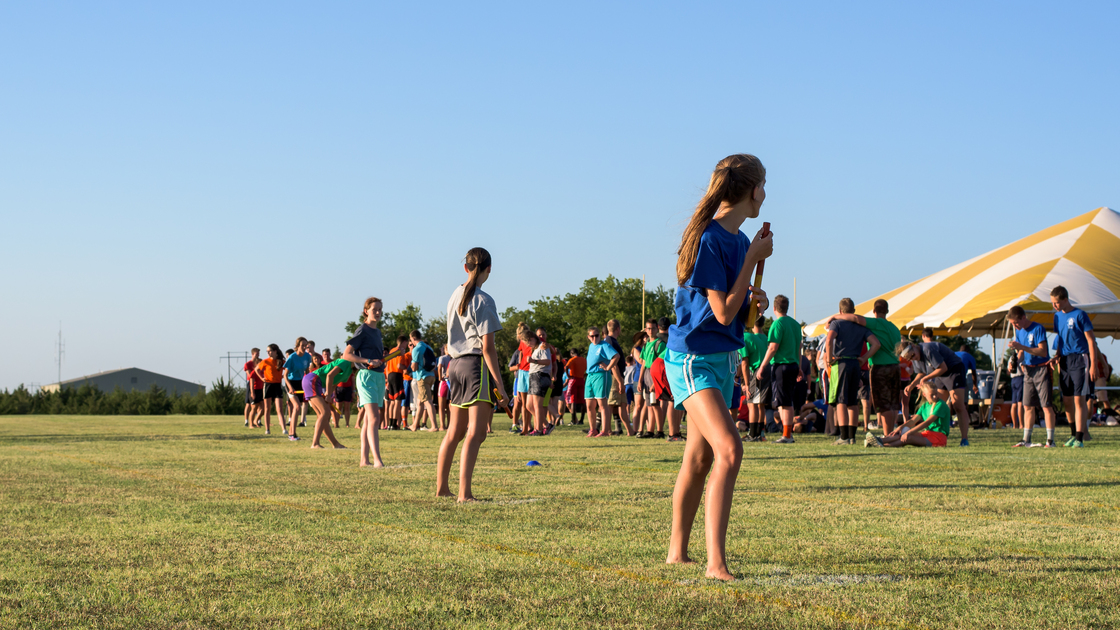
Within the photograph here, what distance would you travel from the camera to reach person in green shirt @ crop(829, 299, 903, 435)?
13844 mm

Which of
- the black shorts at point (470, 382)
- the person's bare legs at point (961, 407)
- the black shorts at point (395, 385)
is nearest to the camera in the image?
the black shorts at point (470, 382)

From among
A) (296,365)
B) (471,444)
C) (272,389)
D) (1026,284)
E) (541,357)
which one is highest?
(1026,284)

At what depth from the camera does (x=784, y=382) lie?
14539 millimetres

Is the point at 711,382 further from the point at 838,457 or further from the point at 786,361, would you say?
the point at 786,361

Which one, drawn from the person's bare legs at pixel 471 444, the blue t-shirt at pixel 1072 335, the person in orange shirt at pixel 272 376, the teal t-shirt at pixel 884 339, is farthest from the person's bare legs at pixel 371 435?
the person in orange shirt at pixel 272 376

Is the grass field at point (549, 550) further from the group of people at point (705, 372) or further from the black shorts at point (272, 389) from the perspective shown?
the black shorts at point (272, 389)

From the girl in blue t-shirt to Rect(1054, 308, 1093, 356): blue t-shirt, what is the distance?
33.1 feet

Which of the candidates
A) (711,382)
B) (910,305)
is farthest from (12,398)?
(711,382)

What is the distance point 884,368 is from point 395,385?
35.8 feet

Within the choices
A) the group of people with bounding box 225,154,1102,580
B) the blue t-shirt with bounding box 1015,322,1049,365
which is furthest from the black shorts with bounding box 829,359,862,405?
the blue t-shirt with bounding box 1015,322,1049,365

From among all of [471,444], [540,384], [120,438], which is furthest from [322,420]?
[471,444]

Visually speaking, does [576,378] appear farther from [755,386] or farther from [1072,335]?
[1072,335]

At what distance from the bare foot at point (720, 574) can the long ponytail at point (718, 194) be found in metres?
1.10

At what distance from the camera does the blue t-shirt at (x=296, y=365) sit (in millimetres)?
18047
